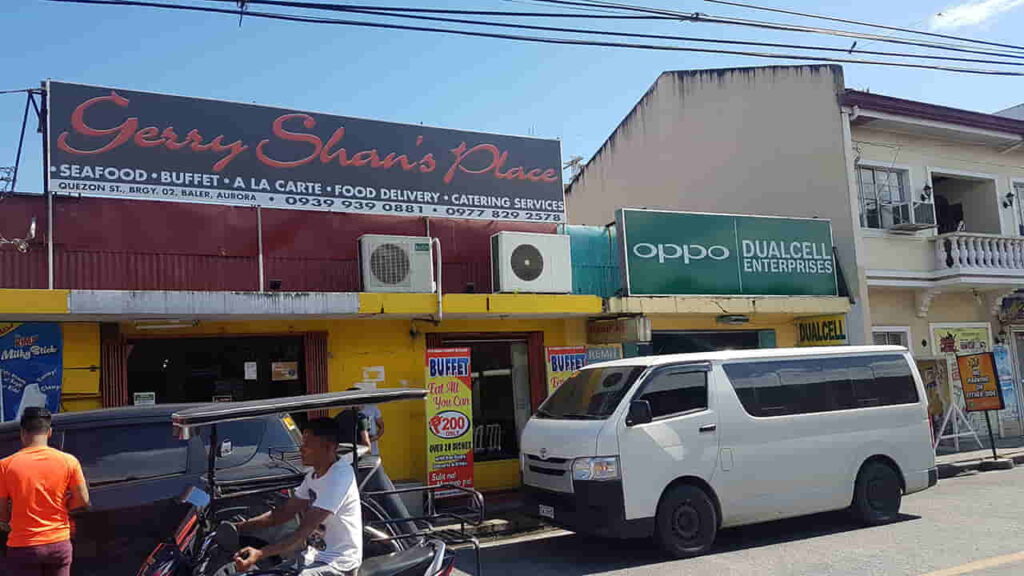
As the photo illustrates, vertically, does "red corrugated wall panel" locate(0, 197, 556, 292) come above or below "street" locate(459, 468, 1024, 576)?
above

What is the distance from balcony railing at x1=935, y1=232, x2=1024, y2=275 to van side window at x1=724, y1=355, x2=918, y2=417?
23.8 feet

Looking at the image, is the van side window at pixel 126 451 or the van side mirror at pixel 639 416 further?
the van side mirror at pixel 639 416

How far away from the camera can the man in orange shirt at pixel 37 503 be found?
4.93 metres

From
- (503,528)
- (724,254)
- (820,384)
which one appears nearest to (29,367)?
(503,528)

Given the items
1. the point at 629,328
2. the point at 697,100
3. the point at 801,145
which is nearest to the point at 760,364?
the point at 629,328

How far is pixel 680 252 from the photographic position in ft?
42.2

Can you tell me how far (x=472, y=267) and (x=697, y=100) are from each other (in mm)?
8553

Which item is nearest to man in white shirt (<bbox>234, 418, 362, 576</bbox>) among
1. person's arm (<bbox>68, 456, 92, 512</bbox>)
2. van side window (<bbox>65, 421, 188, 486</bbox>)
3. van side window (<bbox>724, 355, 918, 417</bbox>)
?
person's arm (<bbox>68, 456, 92, 512</bbox>)

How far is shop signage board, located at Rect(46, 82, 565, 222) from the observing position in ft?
31.3

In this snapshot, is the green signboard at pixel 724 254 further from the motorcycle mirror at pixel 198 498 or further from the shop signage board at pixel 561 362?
the motorcycle mirror at pixel 198 498

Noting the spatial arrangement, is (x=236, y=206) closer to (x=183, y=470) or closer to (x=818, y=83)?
(x=183, y=470)

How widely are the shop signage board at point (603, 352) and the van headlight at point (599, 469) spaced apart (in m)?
4.71

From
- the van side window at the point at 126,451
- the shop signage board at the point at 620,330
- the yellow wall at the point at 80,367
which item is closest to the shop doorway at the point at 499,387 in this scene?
the shop signage board at the point at 620,330

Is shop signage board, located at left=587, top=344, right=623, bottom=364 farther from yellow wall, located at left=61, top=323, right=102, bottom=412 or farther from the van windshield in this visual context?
yellow wall, located at left=61, top=323, right=102, bottom=412
